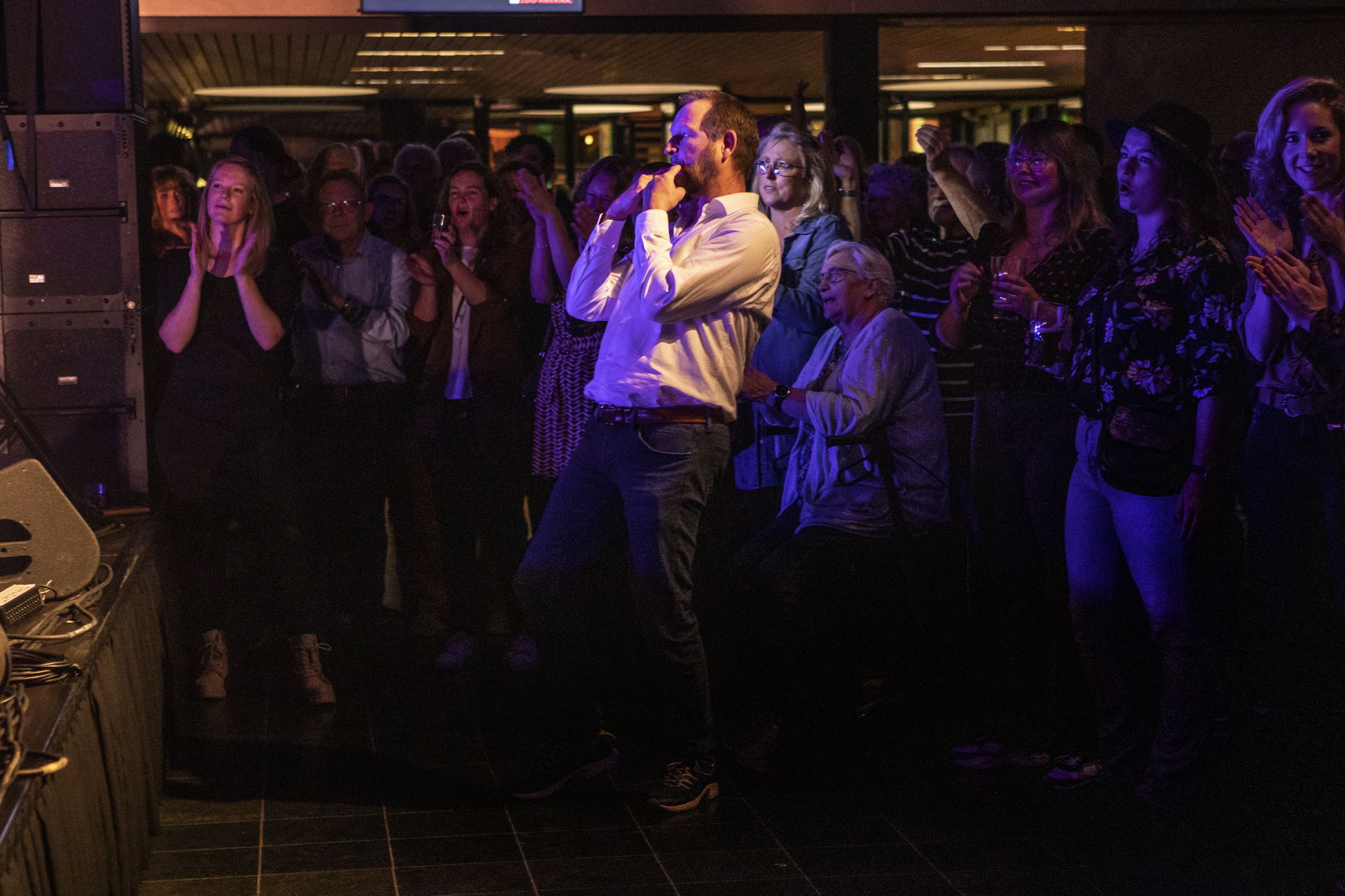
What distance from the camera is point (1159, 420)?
326 centimetres

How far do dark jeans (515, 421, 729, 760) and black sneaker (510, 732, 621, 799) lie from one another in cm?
4

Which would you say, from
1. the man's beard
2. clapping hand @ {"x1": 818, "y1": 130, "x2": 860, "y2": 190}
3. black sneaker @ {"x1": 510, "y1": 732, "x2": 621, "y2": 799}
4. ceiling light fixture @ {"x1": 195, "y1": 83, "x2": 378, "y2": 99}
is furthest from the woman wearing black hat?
ceiling light fixture @ {"x1": 195, "y1": 83, "x2": 378, "y2": 99}

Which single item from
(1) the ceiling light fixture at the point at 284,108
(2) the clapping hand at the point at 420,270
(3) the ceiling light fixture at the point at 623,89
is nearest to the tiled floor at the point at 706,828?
(2) the clapping hand at the point at 420,270

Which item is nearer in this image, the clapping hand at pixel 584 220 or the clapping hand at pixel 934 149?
the clapping hand at pixel 934 149

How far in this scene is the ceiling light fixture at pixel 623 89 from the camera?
1369cm

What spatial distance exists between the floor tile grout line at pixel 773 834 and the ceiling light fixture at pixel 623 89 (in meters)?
10.7

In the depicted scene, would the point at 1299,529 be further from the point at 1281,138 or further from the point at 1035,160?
the point at 1035,160

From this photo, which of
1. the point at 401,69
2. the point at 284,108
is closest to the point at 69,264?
the point at 401,69

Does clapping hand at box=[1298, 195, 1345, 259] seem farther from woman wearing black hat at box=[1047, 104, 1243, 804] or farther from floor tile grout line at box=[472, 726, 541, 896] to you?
floor tile grout line at box=[472, 726, 541, 896]

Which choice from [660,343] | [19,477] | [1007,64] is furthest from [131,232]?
[1007,64]

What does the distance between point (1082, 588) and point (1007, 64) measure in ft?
33.5

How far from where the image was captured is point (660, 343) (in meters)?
3.40

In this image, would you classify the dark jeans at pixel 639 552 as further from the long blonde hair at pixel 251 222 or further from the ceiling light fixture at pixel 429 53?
the ceiling light fixture at pixel 429 53

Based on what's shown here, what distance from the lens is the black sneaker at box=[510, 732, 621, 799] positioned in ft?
11.7
